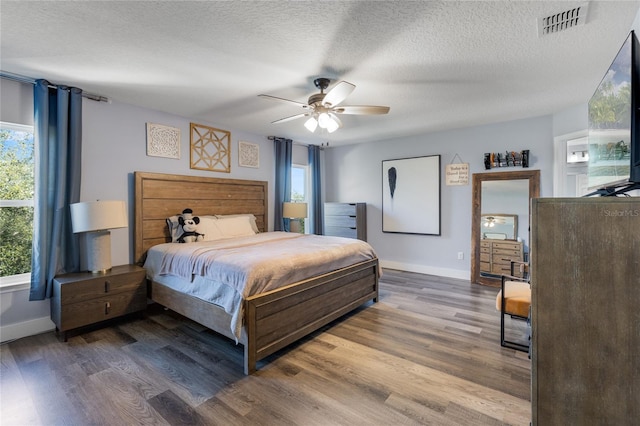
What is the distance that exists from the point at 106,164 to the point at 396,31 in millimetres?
3338

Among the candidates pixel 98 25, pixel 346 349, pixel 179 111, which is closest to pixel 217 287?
pixel 346 349

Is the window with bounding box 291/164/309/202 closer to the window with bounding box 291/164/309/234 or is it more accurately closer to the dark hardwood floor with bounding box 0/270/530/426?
the window with bounding box 291/164/309/234

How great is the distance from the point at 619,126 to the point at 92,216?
155 inches

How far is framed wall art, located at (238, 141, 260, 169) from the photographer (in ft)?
15.8

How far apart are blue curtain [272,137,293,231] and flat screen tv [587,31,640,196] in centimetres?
419

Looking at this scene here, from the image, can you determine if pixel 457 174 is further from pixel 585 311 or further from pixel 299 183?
pixel 585 311

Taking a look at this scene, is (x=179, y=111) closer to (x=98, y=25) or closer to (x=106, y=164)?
(x=106, y=164)

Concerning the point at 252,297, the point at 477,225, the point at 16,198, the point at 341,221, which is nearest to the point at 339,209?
the point at 341,221

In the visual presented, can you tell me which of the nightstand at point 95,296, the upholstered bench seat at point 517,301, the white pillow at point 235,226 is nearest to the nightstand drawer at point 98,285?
the nightstand at point 95,296

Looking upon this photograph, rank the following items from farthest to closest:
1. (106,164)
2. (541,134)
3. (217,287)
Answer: (541,134) → (106,164) → (217,287)

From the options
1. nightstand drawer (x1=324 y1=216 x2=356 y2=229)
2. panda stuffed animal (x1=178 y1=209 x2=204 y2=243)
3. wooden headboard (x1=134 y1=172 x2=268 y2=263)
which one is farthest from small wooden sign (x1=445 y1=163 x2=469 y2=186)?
panda stuffed animal (x1=178 y1=209 x2=204 y2=243)

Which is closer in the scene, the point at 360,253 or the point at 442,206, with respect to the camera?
the point at 360,253

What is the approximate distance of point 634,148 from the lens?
4.23 feet

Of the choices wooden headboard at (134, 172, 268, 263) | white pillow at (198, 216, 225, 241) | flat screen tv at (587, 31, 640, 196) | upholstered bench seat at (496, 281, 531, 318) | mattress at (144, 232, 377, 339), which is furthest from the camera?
white pillow at (198, 216, 225, 241)
